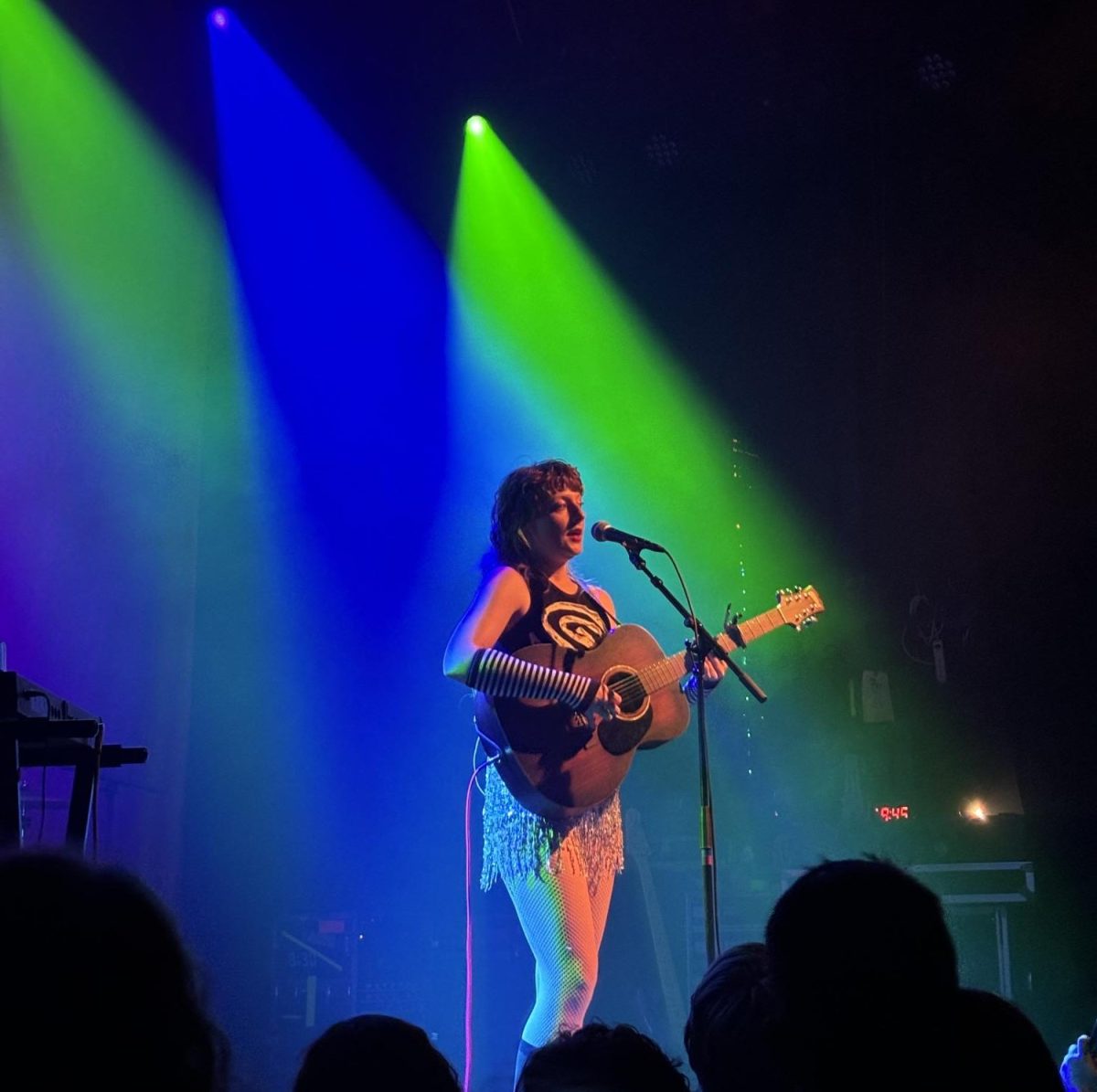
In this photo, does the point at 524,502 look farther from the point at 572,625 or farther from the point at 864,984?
the point at 864,984

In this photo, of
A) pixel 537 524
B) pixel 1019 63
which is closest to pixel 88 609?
pixel 537 524

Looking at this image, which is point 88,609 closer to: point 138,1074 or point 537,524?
point 537,524

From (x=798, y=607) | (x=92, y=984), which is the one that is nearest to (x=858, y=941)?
(x=92, y=984)

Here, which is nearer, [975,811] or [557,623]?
[557,623]

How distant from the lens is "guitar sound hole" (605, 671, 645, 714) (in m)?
4.16

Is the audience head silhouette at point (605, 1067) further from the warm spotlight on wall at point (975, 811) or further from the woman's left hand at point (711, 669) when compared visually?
the warm spotlight on wall at point (975, 811)

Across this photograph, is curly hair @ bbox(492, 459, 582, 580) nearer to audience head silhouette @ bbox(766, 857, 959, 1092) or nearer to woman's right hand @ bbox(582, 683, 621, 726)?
woman's right hand @ bbox(582, 683, 621, 726)

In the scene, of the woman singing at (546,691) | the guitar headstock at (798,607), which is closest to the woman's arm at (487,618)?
the woman singing at (546,691)

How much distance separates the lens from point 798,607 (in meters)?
4.80

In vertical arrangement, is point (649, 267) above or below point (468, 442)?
above

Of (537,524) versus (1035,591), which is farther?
(1035,591)

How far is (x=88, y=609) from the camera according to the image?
686 centimetres

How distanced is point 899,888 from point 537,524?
299 centimetres

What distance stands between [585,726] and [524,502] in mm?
803
